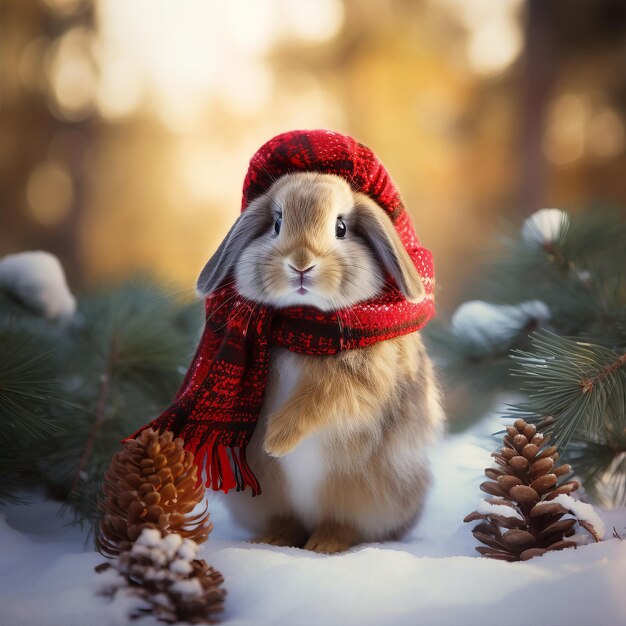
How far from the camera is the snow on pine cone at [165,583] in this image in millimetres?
710

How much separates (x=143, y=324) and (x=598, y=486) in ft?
3.02

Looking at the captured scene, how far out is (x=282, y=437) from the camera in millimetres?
897

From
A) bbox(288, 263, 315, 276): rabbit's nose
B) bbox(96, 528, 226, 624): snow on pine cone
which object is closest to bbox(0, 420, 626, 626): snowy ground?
bbox(96, 528, 226, 624): snow on pine cone

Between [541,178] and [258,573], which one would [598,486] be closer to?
[258,573]

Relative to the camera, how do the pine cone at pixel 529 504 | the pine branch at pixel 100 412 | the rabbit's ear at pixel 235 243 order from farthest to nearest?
the pine branch at pixel 100 412, the rabbit's ear at pixel 235 243, the pine cone at pixel 529 504

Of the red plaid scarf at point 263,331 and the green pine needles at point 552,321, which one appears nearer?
the red plaid scarf at point 263,331

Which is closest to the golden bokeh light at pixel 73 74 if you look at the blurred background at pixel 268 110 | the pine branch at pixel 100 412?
the blurred background at pixel 268 110

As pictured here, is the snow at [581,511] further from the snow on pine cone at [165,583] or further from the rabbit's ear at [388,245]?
the snow on pine cone at [165,583]

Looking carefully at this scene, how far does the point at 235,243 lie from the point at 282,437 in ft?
0.97

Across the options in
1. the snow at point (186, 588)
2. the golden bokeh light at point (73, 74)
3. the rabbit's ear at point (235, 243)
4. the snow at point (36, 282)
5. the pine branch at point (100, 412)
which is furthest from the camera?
the golden bokeh light at point (73, 74)

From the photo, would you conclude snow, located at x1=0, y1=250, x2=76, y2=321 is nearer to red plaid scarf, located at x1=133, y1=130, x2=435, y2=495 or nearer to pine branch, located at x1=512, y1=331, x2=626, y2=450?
red plaid scarf, located at x1=133, y1=130, x2=435, y2=495

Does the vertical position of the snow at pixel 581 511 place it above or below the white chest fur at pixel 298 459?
below

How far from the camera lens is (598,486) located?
119 cm

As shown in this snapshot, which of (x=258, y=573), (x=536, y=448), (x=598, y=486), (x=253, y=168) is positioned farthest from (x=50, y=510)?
(x=598, y=486)
